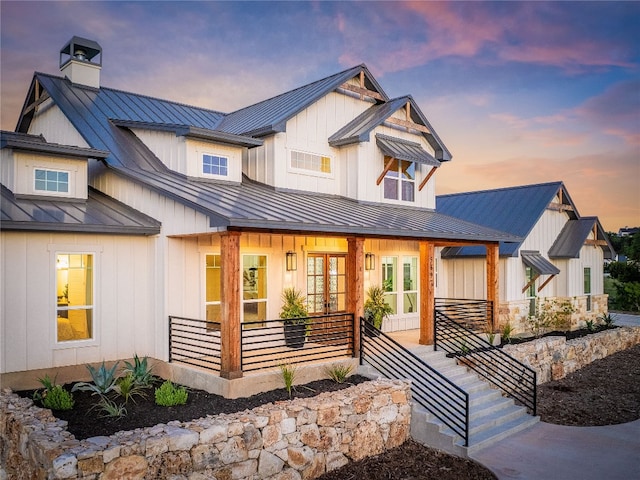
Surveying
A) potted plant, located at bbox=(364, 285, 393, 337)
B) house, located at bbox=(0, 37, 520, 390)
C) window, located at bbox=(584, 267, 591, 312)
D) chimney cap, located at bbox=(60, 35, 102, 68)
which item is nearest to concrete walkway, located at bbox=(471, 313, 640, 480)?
house, located at bbox=(0, 37, 520, 390)

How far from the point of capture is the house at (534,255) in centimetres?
1770

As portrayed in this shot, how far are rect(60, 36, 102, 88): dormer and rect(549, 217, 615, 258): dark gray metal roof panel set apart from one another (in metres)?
17.3

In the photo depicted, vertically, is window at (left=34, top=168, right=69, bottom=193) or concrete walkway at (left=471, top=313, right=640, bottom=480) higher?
window at (left=34, top=168, right=69, bottom=193)

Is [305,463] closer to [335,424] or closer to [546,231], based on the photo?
[335,424]

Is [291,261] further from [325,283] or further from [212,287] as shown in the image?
[212,287]

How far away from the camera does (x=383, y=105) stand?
15773 millimetres

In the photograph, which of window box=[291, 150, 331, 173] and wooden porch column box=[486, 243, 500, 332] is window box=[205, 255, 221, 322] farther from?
wooden porch column box=[486, 243, 500, 332]

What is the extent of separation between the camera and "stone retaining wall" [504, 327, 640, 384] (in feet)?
46.1

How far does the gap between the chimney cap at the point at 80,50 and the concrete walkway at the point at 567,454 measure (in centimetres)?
1526

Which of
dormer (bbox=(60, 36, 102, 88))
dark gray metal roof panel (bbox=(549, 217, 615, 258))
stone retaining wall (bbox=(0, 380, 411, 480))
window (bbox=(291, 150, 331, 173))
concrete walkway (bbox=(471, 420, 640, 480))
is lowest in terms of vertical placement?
concrete walkway (bbox=(471, 420, 640, 480))

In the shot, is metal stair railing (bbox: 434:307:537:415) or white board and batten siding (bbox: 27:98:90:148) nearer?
metal stair railing (bbox: 434:307:537:415)

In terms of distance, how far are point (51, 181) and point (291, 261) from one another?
18.6ft

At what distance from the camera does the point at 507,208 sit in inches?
777

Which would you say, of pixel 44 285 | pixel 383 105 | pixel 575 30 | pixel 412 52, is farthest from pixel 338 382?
pixel 575 30
